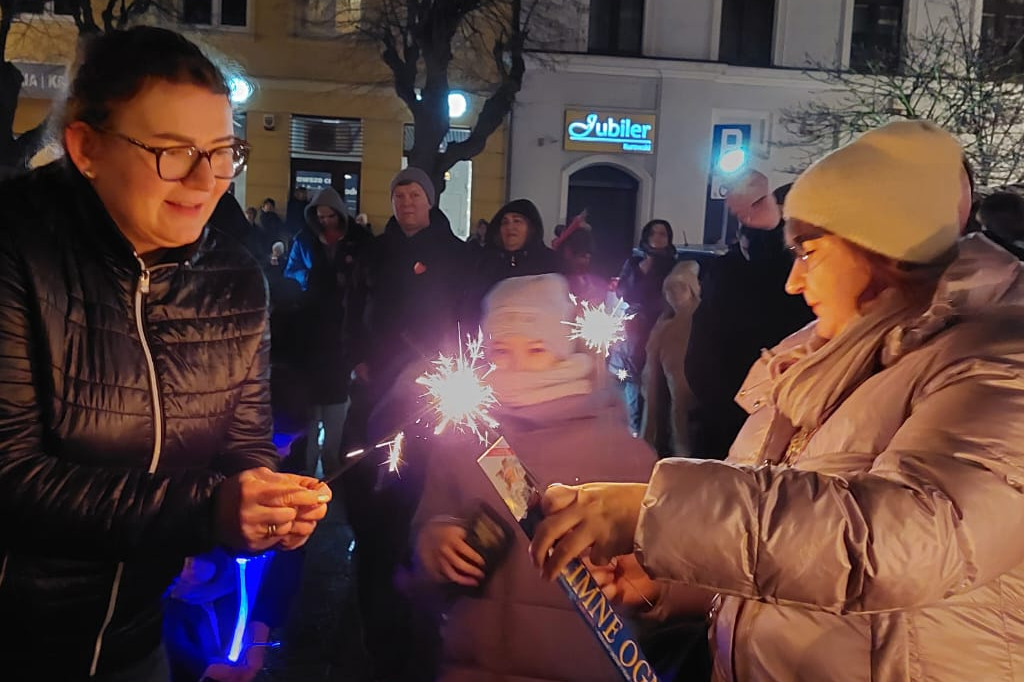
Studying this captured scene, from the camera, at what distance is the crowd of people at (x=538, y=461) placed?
4.40ft

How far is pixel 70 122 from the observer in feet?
6.08

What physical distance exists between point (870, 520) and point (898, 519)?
0.12 feet

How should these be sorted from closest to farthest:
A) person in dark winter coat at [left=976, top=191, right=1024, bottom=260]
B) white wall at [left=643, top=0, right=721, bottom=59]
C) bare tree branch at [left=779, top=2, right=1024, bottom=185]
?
1. person in dark winter coat at [left=976, top=191, right=1024, bottom=260]
2. bare tree branch at [left=779, top=2, right=1024, bottom=185]
3. white wall at [left=643, top=0, right=721, bottom=59]

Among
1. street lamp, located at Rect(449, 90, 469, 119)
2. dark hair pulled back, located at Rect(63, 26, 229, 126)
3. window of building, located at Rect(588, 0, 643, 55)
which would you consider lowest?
dark hair pulled back, located at Rect(63, 26, 229, 126)

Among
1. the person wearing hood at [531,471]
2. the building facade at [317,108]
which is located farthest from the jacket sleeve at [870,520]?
the building facade at [317,108]

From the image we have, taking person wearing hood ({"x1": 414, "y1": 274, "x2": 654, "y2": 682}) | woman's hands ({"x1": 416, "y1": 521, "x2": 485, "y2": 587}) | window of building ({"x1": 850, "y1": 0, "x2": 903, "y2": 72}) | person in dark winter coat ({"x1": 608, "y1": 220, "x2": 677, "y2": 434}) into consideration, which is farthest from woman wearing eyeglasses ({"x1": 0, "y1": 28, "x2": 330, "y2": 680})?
window of building ({"x1": 850, "y1": 0, "x2": 903, "y2": 72})

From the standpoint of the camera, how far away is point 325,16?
21.1 meters

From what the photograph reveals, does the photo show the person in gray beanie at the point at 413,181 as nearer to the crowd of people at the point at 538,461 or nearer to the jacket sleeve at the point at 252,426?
the crowd of people at the point at 538,461

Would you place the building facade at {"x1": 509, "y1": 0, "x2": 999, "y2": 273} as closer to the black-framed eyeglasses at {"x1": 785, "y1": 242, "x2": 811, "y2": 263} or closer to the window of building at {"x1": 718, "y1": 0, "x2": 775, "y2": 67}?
the window of building at {"x1": 718, "y1": 0, "x2": 775, "y2": 67}

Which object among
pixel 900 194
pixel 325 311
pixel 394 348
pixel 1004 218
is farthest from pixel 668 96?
pixel 900 194

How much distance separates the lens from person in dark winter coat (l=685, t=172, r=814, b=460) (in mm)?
5012

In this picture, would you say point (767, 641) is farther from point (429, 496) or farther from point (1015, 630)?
point (429, 496)

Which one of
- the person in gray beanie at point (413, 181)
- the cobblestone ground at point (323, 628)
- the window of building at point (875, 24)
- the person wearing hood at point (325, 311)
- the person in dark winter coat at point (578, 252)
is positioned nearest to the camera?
the cobblestone ground at point (323, 628)

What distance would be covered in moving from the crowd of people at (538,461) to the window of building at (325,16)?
1989cm
